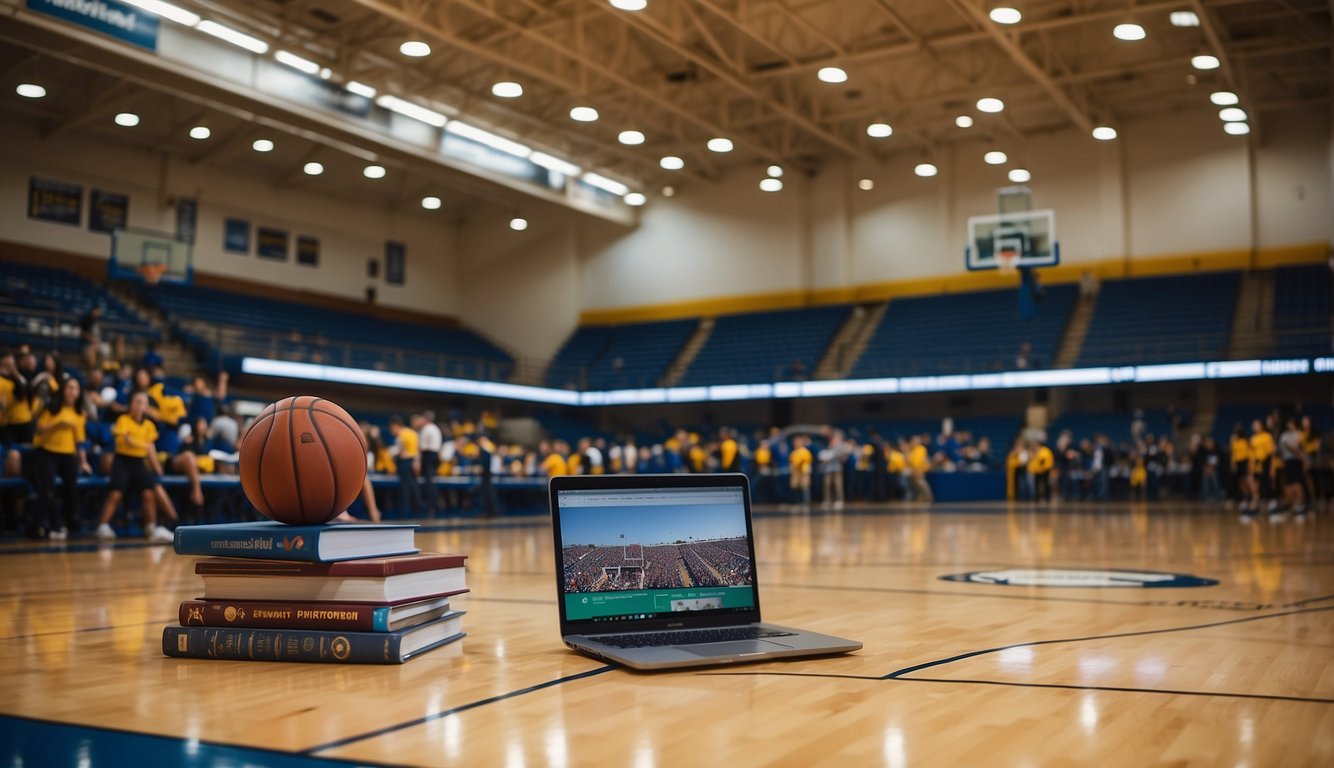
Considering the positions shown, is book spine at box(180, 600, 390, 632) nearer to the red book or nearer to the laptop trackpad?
the red book

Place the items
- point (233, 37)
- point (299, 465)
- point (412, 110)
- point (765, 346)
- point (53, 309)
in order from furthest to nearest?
point (765, 346) < point (412, 110) < point (53, 309) < point (233, 37) < point (299, 465)

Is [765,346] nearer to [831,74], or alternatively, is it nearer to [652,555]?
[831,74]

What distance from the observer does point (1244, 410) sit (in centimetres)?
2455

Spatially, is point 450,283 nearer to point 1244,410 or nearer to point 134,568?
point 1244,410

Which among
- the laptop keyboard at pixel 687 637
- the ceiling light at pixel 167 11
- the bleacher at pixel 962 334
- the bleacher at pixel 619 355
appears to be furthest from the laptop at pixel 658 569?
the bleacher at pixel 619 355

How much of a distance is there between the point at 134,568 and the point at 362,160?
70.9 feet

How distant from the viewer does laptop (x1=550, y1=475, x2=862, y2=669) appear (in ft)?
10.7

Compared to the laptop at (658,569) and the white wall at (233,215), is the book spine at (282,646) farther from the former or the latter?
the white wall at (233,215)

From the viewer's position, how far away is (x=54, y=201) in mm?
24047

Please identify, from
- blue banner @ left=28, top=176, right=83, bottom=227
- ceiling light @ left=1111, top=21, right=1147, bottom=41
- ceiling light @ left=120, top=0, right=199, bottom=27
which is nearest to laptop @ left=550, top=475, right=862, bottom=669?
ceiling light @ left=120, top=0, right=199, bottom=27

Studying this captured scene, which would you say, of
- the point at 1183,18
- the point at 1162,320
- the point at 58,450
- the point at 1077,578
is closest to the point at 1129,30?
the point at 1183,18

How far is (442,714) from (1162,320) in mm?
25634

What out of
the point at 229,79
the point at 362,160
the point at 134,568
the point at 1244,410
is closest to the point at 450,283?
the point at 362,160

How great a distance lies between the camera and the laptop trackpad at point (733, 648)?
3.05m
